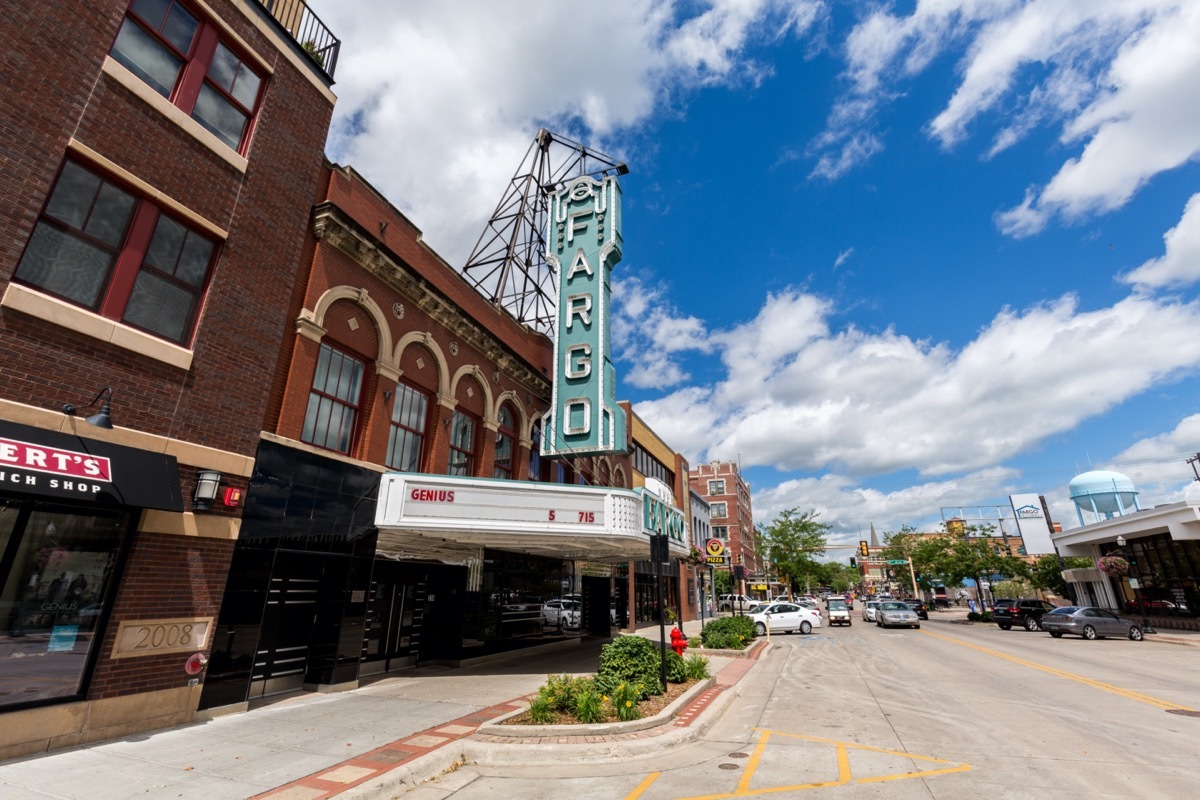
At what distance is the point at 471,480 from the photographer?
12.9 metres

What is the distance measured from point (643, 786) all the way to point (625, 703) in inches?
88.9

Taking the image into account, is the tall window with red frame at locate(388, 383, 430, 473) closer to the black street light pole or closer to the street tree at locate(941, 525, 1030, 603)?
the black street light pole

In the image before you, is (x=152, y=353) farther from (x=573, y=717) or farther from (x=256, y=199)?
(x=573, y=717)

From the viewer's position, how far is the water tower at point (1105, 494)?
153 ft

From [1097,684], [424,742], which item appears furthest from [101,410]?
[1097,684]

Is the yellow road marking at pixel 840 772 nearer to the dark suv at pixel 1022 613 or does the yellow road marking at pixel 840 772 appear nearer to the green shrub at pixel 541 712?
the green shrub at pixel 541 712

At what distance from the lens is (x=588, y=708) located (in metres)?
8.65

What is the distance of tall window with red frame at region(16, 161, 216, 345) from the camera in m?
7.98

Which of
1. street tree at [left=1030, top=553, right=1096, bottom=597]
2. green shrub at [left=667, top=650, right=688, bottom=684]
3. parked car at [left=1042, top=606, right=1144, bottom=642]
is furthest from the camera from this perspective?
street tree at [left=1030, top=553, right=1096, bottom=597]

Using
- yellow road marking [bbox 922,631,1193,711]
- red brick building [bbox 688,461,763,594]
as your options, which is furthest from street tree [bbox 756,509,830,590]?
yellow road marking [bbox 922,631,1193,711]

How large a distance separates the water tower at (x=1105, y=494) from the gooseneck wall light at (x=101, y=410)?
6288cm

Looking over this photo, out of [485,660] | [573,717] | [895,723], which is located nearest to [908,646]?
[895,723]

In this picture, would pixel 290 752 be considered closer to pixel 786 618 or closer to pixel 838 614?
pixel 786 618

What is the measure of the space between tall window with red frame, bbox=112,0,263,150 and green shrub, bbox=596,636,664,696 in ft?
40.1
